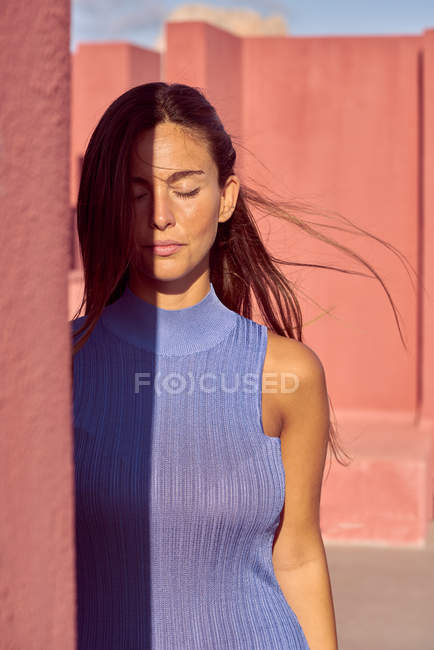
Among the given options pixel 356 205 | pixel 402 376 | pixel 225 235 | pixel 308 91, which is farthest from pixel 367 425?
pixel 225 235

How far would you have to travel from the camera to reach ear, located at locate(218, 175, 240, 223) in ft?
6.48

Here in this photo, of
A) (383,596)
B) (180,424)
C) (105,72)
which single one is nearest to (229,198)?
(180,424)

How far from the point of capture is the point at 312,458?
191 cm

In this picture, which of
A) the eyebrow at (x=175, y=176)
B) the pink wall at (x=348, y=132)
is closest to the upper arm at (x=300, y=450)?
the eyebrow at (x=175, y=176)

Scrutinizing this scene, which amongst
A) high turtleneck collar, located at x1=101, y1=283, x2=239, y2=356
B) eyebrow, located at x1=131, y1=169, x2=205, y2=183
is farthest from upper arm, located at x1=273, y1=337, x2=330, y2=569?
eyebrow, located at x1=131, y1=169, x2=205, y2=183

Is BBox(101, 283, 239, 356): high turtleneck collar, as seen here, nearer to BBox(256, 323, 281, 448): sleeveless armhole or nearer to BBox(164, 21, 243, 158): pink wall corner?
BBox(256, 323, 281, 448): sleeveless armhole

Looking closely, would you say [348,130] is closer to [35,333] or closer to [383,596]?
[383,596]

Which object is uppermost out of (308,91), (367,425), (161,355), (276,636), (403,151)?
(308,91)

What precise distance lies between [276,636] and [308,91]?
6236 millimetres

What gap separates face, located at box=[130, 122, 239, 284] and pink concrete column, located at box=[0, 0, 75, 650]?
931mm

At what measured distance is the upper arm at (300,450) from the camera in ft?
6.20

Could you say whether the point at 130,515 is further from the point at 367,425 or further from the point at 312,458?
the point at 367,425

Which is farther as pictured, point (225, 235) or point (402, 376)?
point (402, 376)

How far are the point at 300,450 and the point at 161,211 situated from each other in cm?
56
